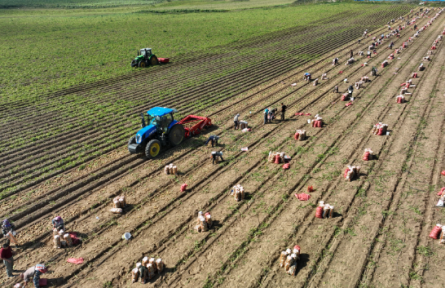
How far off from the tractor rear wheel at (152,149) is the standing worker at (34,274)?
6569mm

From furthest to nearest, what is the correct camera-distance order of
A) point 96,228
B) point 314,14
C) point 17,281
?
point 314,14 < point 96,228 < point 17,281

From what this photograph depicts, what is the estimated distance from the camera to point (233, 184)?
12406mm

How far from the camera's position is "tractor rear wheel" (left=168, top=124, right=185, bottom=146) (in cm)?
1492

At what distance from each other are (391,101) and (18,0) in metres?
148

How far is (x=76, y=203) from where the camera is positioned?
1164 cm

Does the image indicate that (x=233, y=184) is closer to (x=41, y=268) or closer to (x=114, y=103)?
(x=41, y=268)

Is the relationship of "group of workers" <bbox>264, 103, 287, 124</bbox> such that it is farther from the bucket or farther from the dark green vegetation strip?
the bucket

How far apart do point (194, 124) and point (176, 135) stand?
2425 mm

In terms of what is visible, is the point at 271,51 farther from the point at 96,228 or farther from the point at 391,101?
the point at 96,228

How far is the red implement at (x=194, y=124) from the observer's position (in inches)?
637

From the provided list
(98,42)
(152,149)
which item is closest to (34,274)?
(152,149)

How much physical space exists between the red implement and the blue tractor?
1036 millimetres

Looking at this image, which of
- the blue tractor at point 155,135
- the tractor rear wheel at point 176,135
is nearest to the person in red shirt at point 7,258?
the blue tractor at point 155,135

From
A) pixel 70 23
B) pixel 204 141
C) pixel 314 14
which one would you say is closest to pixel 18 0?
pixel 70 23
